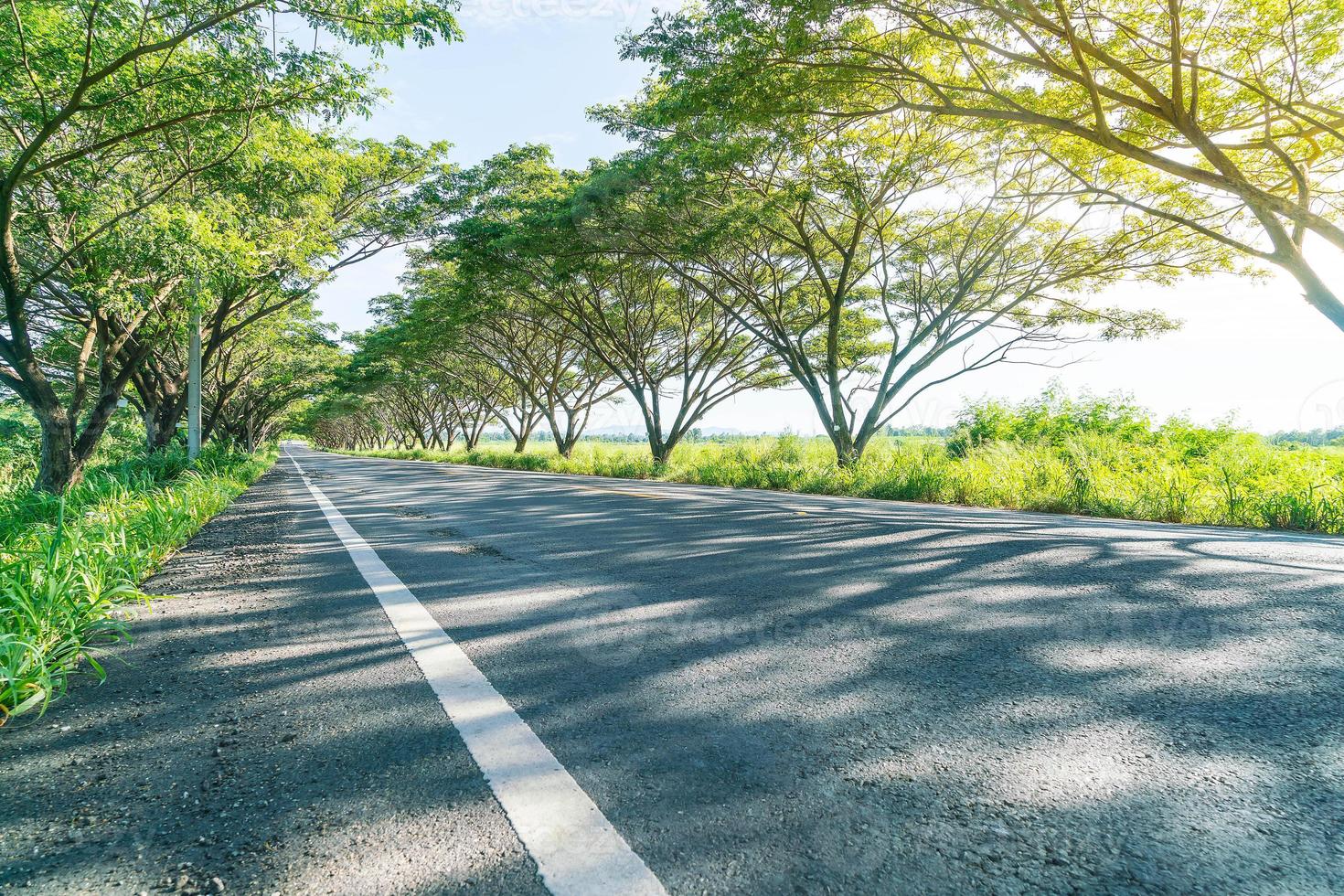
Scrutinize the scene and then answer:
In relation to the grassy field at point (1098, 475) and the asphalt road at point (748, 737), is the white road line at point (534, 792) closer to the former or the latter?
the asphalt road at point (748, 737)

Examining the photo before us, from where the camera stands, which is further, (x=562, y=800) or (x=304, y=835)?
(x=562, y=800)

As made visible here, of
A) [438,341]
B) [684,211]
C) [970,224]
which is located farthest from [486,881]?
[438,341]

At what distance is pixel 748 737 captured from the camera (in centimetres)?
197

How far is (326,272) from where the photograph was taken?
1371 centimetres

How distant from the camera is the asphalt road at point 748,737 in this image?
54.9 inches

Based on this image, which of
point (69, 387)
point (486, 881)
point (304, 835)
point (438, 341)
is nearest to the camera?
point (486, 881)

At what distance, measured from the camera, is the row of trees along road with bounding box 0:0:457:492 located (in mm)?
6543

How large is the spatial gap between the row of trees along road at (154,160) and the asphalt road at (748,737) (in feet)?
18.6

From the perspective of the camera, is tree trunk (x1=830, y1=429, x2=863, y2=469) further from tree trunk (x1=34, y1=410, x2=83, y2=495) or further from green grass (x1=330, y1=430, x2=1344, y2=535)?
tree trunk (x1=34, y1=410, x2=83, y2=495)

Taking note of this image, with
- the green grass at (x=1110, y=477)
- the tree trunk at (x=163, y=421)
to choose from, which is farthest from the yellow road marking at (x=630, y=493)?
the tree trunk at (x=163, y=421)

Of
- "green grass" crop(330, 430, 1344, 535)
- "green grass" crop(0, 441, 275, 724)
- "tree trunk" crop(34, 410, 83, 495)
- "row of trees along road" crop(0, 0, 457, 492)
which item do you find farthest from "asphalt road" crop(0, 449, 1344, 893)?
"tree trunk" crop(34, 410, 83, 495)

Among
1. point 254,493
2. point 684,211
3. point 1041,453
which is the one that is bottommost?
point 254,493

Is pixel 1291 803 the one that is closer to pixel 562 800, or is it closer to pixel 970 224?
pixel 562 800

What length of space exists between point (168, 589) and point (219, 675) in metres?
2.09
